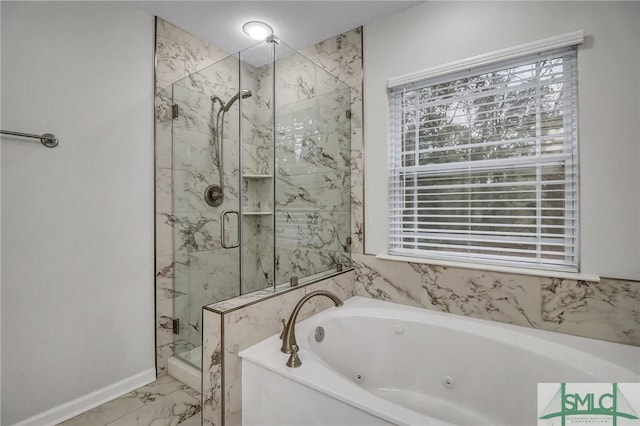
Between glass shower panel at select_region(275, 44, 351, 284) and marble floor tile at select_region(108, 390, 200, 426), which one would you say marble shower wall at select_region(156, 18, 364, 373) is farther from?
marble floor tile at select_region(108, 390, 200, 426)

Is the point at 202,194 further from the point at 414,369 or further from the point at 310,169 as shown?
A: the point at 414,369

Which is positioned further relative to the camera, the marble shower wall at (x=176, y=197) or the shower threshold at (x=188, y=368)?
the marble shower wall at (x=176, y=197)

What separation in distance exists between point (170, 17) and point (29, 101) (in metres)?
1.08

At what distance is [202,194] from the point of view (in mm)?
2125

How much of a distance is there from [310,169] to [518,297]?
4.70ft

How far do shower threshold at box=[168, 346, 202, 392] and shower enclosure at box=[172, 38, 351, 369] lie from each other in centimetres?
3

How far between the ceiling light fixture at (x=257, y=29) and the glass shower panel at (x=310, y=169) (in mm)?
587

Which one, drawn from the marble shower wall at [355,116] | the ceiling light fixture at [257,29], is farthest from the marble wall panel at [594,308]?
the ceiling light fixture at [257,29]

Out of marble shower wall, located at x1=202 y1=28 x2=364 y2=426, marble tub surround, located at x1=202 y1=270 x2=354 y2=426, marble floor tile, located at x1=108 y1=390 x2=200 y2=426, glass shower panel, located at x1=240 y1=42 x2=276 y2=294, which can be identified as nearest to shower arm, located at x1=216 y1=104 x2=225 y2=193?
glass shower panel, located at x1=240 y1=42 x2=276 y2=294

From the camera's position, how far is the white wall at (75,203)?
1.56 meters

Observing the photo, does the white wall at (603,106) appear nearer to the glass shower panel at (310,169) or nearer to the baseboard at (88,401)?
the glass shower panel at (310,169)

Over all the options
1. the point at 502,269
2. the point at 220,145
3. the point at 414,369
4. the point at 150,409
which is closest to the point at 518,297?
the point at 502,269

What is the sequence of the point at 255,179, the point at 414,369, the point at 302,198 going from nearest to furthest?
the point at 414,369
the point at 255,179
the point at 302,198

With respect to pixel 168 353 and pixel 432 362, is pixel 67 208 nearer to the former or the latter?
pixel 168 353
